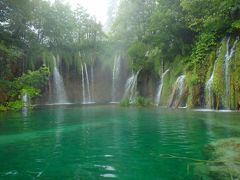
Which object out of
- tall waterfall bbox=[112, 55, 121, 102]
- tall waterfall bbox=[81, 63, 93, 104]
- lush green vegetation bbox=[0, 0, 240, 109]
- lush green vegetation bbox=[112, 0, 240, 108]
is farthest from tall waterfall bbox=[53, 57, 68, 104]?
lush green vegetation bbox=[112, 0, 240, 108]

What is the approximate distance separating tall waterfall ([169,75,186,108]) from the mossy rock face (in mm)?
13202

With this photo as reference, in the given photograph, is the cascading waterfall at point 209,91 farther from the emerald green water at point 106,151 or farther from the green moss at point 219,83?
the emerald green water at point 106,151

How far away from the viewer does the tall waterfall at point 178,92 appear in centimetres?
2003

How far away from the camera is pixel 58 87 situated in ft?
111

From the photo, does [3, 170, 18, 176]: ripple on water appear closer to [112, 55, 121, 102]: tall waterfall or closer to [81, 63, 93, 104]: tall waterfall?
[81, 63, 93, 104]: tall waterfall

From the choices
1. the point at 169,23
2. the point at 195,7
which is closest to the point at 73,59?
the point at 169,23

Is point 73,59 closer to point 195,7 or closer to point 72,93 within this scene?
point 72,93

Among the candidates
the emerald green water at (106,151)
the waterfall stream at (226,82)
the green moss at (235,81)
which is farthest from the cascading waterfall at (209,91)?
the emerald green water at (106,151)

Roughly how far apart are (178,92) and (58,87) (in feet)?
56.5

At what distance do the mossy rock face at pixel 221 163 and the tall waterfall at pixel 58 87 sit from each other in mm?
28172

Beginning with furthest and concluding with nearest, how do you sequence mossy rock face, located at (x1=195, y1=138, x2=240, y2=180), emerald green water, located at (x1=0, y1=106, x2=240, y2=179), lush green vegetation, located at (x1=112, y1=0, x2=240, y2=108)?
1. lush green vegetation, located at (x1=112, y1=0, x2=240, y2=108)
2. emerald green water, located at (x1=0, y1=106, x2=240, y2=179)
3. mossy rock face, located at (x1=195, y1=138, x2=240, y2=180)

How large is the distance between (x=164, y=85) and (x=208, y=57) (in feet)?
14.9

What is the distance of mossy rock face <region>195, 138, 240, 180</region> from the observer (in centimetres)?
451

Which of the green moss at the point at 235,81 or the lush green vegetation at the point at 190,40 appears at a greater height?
the lush green vegetation at the point at 190,40
